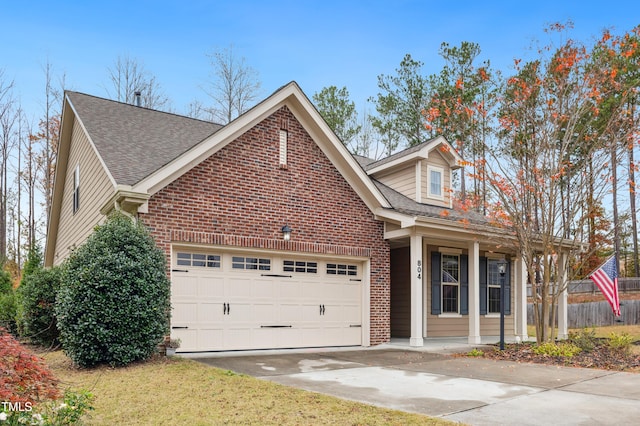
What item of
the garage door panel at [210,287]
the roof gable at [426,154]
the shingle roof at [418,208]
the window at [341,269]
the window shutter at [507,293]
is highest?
→ the roof gable at [426,154]

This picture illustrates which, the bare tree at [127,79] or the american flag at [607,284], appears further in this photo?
the bare tree at [127,79]

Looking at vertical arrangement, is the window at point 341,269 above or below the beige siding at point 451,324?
above

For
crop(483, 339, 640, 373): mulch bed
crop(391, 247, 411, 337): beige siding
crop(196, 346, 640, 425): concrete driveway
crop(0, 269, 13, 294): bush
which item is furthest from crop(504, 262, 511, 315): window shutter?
crop(0, 269, 13, 294): bush

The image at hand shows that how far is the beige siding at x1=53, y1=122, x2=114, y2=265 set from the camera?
484 inches

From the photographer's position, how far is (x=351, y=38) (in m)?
18.5

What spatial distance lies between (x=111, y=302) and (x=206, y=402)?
10.5ft

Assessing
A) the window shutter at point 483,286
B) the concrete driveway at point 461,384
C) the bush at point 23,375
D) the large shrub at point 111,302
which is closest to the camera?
the bush at point 23,375

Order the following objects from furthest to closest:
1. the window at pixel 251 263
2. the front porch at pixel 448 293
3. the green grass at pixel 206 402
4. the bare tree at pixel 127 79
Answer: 1. the bare tree at pixel 127 79
2. the front porch at pixel 448 293
3. the window at pixel 251 263
4. the green grass at pixel 206 402

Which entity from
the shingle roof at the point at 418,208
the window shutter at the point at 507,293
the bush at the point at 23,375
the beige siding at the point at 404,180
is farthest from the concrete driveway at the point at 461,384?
the window shutter at the point at 507,293

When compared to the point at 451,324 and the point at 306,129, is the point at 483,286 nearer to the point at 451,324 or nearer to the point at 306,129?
the point at 451,324

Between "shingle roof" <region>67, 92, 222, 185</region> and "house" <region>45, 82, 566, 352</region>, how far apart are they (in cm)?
5

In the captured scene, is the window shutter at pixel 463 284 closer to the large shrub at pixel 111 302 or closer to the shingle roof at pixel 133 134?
the shingle roof at pixel 133 134

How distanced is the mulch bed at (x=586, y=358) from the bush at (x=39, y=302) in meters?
9.75

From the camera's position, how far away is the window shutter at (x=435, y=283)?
51.9 ft
